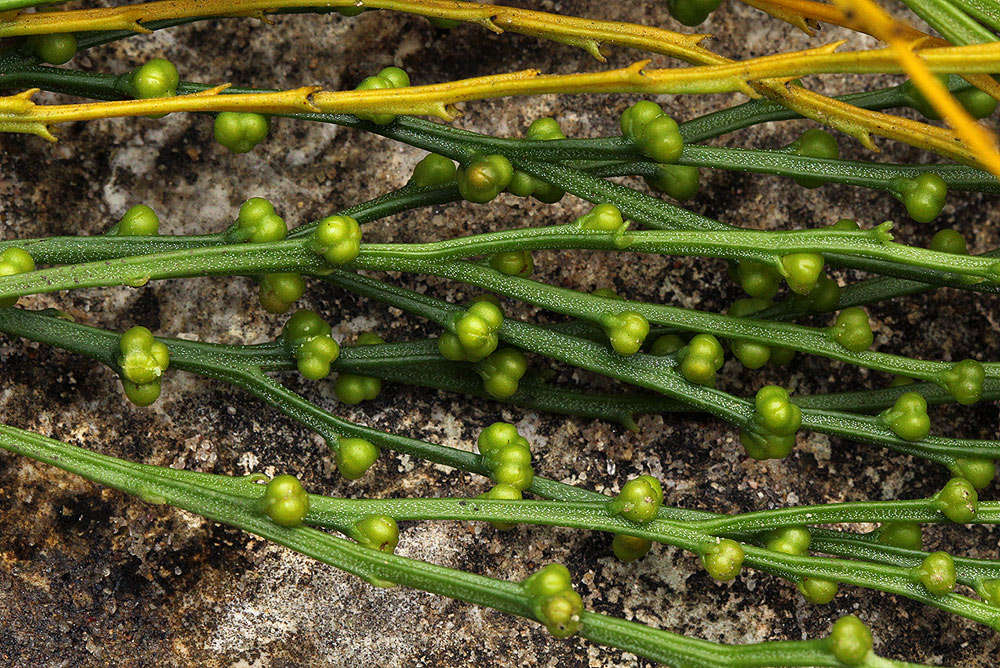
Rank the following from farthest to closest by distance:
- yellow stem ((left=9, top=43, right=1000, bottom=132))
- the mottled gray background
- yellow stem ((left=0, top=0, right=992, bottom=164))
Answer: the mottled gray background < yellow stem ((left=0, top=0, right=992, bottom=164)) < yellow stem ((left=9, top=43, right=1000, bottom=132))

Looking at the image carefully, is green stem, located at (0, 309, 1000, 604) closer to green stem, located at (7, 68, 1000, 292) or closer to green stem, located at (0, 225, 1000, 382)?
green stem, located at (0, 225, 1000, 382)

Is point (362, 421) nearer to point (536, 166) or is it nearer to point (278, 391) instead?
point (278, 391)

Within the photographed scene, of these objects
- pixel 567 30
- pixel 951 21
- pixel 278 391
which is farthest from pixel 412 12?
pixel 951 21

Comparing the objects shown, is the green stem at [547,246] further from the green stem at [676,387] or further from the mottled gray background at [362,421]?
the mottled gray background at [362,421]

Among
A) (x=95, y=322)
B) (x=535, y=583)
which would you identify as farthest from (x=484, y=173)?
(x=95, y=322)

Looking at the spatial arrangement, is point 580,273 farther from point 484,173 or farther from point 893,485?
point 893,485

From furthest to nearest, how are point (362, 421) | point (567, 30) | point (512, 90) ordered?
point (362, 421) < point (567, 30) < point (512, 90)

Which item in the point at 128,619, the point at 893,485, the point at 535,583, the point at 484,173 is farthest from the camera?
the point at 893,485

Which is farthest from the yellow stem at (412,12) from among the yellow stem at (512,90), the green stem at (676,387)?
the green stem at (676,387)

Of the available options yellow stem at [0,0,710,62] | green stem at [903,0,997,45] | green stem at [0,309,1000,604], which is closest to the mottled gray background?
green stem at [0,309,1000,604]
